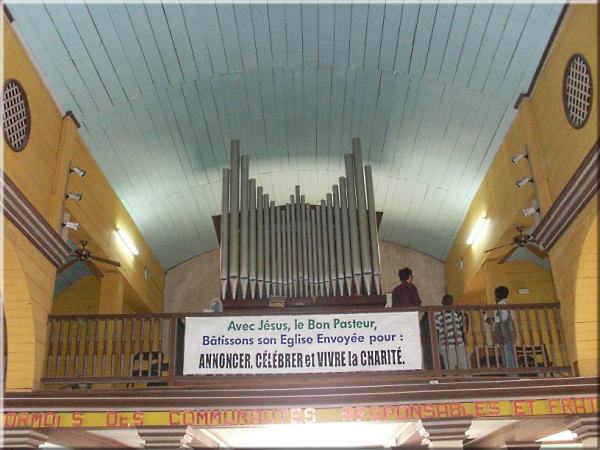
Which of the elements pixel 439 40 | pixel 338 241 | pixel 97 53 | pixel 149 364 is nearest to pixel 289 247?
pixel 338 241

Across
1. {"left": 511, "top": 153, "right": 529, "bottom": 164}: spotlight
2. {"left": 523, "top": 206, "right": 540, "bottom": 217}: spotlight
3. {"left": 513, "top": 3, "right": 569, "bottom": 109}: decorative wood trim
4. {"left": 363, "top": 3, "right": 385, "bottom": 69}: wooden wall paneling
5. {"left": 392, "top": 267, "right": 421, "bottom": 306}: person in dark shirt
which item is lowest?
{"left": 392, "top": 267, "right": 421, "bottom": 306}: person in dark shirt

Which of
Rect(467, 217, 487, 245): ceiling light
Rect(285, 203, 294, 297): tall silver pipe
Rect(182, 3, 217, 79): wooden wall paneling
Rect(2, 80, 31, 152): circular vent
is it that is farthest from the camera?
Rect(467, 217, 487, 245): ceiling light

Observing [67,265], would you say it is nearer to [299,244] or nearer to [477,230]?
A: [299,244]

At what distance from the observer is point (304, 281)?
10.7 metres

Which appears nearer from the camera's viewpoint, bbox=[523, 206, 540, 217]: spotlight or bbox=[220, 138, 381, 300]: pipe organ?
bbox=[523, 206, 540, 217]: spotlight

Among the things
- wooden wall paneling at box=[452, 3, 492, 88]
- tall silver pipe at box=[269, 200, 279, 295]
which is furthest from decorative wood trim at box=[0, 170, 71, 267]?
wooden wall paneling at box=[452, 3, 492, 88]

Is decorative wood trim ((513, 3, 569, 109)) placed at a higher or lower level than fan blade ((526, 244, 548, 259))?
higher

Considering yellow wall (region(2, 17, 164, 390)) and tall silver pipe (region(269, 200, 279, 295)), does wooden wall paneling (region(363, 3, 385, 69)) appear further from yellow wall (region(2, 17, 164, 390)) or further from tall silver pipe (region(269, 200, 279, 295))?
yellow wall (region(2, 17, 164, 390))

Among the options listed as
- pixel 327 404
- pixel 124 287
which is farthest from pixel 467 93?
pixel 124 287

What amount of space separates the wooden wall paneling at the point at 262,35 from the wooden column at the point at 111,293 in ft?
15.1

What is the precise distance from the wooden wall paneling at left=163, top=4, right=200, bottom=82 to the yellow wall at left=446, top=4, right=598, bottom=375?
4.54 metres

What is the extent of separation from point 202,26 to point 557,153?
187 inches

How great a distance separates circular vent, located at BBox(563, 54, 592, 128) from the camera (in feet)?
23.7

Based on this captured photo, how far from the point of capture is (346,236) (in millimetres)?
10898
